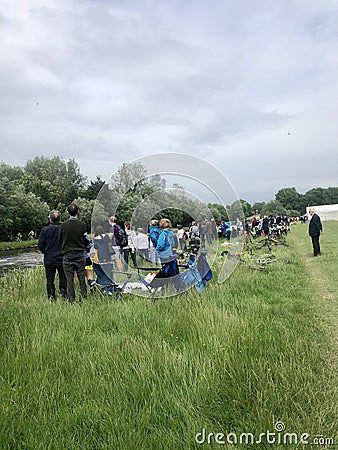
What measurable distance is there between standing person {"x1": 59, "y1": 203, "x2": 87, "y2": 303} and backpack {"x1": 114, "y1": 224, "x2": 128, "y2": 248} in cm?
145

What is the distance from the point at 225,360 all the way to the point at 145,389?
87 cm

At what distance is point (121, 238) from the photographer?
8867 mm

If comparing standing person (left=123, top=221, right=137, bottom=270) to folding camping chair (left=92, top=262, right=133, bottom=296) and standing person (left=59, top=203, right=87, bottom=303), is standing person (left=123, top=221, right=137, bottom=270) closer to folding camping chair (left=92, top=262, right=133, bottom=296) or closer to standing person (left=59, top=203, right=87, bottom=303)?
folding camping chair (left=92, top=262, right=133, bottom=296)

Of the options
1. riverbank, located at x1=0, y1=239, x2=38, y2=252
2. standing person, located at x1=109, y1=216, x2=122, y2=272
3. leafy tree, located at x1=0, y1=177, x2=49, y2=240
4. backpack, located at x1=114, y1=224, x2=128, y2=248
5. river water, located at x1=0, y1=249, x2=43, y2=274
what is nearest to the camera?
standing person, located at x1=109, y1=216, x2=122, y2=272

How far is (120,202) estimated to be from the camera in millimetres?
7793

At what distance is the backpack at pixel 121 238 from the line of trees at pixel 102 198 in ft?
1.65

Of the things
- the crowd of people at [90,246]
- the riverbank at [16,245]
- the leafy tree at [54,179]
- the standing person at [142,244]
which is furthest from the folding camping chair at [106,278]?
the leafy tree at [54,179]

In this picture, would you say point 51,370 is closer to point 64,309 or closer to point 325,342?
point 64,309

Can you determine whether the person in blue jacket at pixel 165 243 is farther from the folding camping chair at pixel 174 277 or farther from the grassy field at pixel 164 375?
the grassy field at pixel 164 375

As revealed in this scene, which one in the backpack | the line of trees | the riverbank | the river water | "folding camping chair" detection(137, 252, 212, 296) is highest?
the line of trees

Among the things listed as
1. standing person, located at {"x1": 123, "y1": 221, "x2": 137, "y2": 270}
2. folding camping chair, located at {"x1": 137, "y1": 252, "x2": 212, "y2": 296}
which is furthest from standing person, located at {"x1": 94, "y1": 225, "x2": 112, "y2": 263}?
folding camping chair, located at {"x1": 137, "y1": 252, "x2": 212, "y2": 296}

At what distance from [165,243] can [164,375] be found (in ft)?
14.1

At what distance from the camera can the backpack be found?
8.69 metres

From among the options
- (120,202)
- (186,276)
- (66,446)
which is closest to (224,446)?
(66,446)
